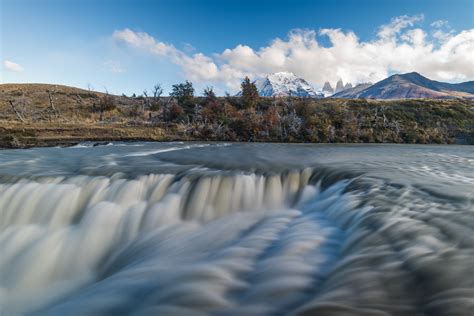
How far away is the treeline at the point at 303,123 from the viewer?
22047mm

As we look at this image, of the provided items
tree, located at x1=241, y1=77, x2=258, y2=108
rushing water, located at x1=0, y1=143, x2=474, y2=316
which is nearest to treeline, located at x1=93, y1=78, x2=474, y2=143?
tree, located at x1=241, y1=77, x2=258, y2=108

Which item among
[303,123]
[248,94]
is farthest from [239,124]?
[248,94]

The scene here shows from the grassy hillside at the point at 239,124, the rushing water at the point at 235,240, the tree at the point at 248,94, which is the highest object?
the tree at the point at 248,94

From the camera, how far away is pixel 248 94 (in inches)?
1286

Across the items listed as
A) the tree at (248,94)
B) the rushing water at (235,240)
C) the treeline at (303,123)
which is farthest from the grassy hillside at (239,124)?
the rushing water at (235,240)

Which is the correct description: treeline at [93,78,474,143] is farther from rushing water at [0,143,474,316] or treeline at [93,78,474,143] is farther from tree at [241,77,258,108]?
rushing water at [0,143,474,316]

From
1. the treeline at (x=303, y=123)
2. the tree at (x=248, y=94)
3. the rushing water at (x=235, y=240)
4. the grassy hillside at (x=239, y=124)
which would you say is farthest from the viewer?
the tree at (x=248, y=94)

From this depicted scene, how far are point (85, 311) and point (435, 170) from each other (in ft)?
31.4

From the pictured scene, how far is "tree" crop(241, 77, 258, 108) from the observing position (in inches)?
1271

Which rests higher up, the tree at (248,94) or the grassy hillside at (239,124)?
the tree at (248,94)

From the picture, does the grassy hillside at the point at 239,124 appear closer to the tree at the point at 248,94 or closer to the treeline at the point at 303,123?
the treeline at the point at 303,123

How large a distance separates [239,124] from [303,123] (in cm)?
545

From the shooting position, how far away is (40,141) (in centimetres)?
1545

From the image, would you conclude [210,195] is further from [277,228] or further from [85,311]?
[85,311]
